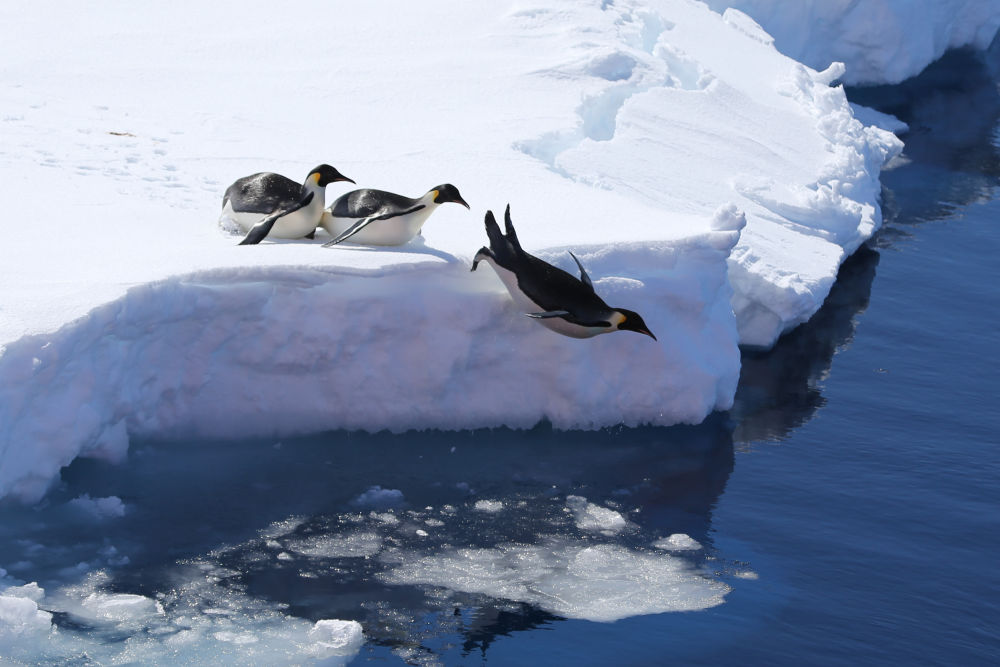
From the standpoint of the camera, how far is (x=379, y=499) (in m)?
6.52

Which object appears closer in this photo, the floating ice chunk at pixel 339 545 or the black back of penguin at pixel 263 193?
the floating ice chunk at pixel 339 545

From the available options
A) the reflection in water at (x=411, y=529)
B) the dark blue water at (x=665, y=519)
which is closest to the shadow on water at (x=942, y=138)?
the dark blue water at (x=665, y=519)

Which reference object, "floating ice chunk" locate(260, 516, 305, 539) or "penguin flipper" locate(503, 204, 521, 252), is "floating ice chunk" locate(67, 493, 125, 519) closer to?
"floating ice chunk" locate(260, 516, 305, 539)

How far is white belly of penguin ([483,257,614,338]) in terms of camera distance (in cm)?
707

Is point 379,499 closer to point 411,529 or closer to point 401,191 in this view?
point 411,529

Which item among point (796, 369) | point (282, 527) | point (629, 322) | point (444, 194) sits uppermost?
point (444, 194)

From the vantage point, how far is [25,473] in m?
5.87

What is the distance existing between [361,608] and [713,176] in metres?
6.43

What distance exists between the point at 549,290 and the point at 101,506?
270 cm

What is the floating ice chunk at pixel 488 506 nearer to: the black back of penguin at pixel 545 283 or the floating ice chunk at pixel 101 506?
the black back of penguin at pixel 545 283

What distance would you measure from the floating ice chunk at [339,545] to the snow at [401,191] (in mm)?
1077

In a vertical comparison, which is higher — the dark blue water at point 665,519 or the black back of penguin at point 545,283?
the black back of penguin at point 545,283

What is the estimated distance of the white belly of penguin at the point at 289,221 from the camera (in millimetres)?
7445

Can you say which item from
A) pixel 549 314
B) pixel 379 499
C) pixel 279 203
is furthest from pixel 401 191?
pixel 379 499
